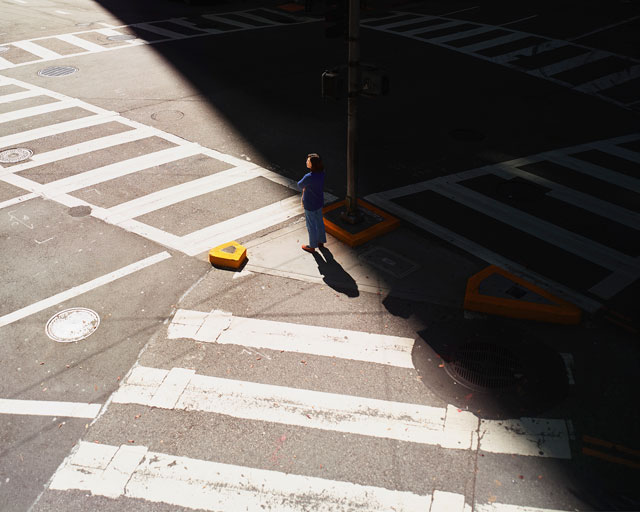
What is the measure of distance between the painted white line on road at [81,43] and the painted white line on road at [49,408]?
64.4 ft

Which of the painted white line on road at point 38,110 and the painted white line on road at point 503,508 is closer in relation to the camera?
the painted white line on road at point 503,508

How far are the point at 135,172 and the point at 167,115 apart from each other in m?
3.91

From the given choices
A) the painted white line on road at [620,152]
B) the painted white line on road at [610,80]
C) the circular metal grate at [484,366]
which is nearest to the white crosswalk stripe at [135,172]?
the circular metal grate at [484,366]

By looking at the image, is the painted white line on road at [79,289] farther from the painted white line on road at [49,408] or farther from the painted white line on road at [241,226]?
the painted white line on road at [49,408]

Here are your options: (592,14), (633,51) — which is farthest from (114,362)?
(592,14)

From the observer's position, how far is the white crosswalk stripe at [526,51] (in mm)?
18953

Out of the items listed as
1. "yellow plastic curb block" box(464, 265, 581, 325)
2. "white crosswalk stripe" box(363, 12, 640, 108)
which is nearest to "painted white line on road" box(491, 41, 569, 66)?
"white crosswalk stripe" box(363, 12, 640, 108)

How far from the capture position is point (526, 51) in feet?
73.5

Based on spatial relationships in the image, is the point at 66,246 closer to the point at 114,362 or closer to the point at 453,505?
the point at 114,362

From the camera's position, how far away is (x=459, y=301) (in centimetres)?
898

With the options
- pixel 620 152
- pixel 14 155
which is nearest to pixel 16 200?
pixel 14 155

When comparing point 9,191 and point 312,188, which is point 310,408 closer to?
point 312,188

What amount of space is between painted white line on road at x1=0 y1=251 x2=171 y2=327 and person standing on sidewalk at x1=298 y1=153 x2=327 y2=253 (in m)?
2.67

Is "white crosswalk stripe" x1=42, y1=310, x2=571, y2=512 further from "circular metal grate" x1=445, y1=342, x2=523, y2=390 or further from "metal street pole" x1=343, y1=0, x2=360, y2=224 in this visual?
"metal street pole" x1=343, y1=0, x2=360, y2=224
